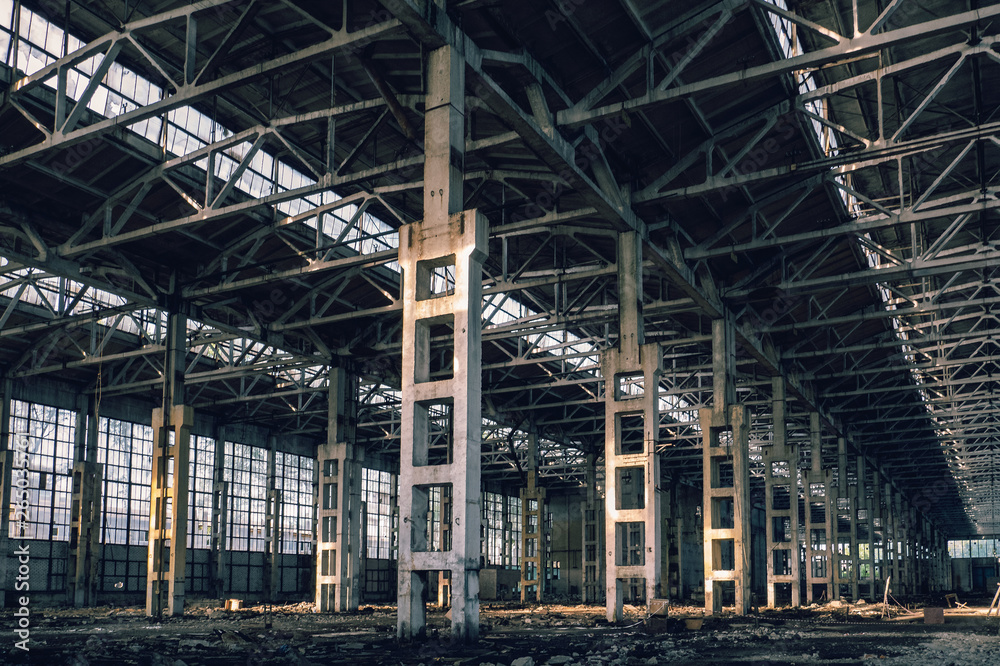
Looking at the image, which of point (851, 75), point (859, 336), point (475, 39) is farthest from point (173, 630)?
point (859, 336)

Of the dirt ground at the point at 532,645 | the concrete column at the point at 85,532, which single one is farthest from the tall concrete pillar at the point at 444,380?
the concrete column at the point at 85,532

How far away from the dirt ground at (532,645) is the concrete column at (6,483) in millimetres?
10480

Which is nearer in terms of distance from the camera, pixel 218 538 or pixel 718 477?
pixel 718 477

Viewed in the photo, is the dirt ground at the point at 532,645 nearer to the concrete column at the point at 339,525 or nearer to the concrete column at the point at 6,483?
the concrete column at the point at 339,525

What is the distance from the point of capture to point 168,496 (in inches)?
1100

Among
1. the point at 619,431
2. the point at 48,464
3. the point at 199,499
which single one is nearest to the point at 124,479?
the point at 48,464

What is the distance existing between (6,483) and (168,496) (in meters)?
12.9

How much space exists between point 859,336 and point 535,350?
1448 cm

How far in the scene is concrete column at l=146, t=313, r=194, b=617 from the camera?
2734 centimetres

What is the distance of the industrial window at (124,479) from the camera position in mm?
43938

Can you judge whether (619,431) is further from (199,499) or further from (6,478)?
(199,499)

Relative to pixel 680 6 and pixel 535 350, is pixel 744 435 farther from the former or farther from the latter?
pixel 680 6

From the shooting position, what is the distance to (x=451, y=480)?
13.4 meters

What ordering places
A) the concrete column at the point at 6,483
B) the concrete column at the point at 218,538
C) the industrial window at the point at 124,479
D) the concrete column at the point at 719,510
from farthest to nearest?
the concrete column at the point at 218,538, the industrial window at the point at 124,479, the concrete column at the point at 6,483, the concrete column at the point at 719,510
